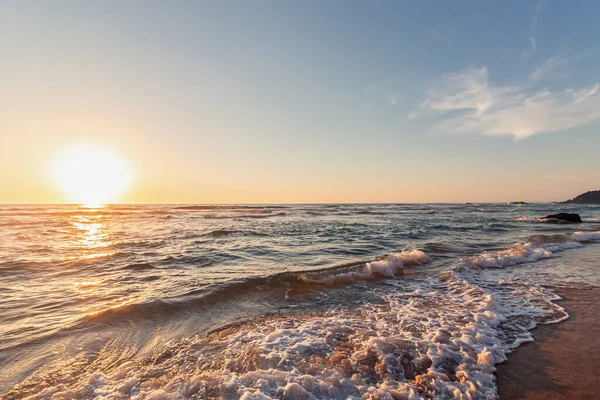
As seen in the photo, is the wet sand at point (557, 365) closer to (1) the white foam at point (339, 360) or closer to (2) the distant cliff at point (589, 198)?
(1) the white foam at point (339, 360)

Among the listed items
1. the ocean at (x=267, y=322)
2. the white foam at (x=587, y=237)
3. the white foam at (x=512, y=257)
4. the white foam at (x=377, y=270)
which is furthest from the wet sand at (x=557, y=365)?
the white foam at (x=587, y=237)

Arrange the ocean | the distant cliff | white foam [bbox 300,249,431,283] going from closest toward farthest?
1. the ocean
2. white foam [bbox 300,249,431,283]
3. the distant cliff

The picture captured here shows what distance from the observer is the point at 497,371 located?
4.10m

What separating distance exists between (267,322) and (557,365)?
4.42 m

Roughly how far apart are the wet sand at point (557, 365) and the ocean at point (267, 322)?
0.20 metres

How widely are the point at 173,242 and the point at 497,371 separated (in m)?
14.6

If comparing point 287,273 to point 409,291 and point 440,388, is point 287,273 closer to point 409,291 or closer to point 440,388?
point 409,291

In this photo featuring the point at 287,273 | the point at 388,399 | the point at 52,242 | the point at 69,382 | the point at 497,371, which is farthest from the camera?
the point at 52,242

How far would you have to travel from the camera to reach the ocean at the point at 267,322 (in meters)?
3.80

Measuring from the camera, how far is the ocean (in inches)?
150

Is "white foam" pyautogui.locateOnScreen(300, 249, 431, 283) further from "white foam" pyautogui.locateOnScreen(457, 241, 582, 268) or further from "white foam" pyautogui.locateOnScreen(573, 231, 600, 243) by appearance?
"white foam" pyautogui.locateOnScreen(573, 231, 600, 243)

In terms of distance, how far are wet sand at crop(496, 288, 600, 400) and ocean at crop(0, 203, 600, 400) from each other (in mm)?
200

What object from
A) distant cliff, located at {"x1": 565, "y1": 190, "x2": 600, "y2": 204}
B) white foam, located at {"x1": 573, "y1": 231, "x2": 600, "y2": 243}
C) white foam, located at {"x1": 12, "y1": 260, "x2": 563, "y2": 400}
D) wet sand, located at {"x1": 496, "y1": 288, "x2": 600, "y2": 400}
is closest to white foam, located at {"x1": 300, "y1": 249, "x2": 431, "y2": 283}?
white foam, located at {"x1": 12, "y1": 260, "x2": 563, "y2": 400}

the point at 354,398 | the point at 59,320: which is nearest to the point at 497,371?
the point at 354,398
